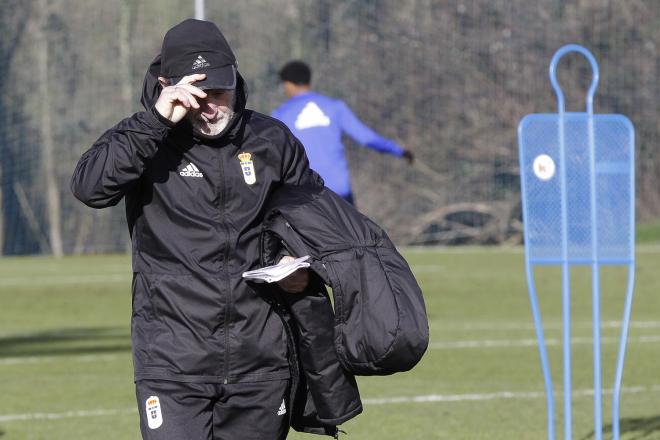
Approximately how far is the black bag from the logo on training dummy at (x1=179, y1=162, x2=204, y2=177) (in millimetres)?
253

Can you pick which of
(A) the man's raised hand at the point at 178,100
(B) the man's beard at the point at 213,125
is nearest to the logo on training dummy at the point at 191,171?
(B) the man's beard at the point at 213,125

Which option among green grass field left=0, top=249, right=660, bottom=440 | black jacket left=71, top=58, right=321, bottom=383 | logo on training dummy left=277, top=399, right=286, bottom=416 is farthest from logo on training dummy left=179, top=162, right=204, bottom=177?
green grass field left=0, top=249, right=660, bottom=440

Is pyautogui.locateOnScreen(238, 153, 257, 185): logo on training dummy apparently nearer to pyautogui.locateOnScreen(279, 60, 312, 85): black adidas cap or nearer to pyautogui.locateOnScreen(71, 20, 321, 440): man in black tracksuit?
pyautogui.locateOnScreen(71, 20, 321, 440): man in black tracksuit

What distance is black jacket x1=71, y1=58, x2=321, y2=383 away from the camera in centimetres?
478

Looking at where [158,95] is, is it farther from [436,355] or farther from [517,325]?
[517,325]

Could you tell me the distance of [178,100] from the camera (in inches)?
181

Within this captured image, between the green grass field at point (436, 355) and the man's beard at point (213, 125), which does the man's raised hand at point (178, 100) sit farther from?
the green grass field at point (436, 355)

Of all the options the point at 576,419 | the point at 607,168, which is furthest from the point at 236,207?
the point at 576,419

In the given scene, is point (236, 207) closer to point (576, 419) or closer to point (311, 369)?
point (311, 369)

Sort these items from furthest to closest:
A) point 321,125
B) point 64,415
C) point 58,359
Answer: point 58,359, point 321,125, point 64,415

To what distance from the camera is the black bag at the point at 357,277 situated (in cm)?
458

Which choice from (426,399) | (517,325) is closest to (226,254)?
(426,399)

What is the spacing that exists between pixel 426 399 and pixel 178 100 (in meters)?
6.22

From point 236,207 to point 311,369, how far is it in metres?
0.56
